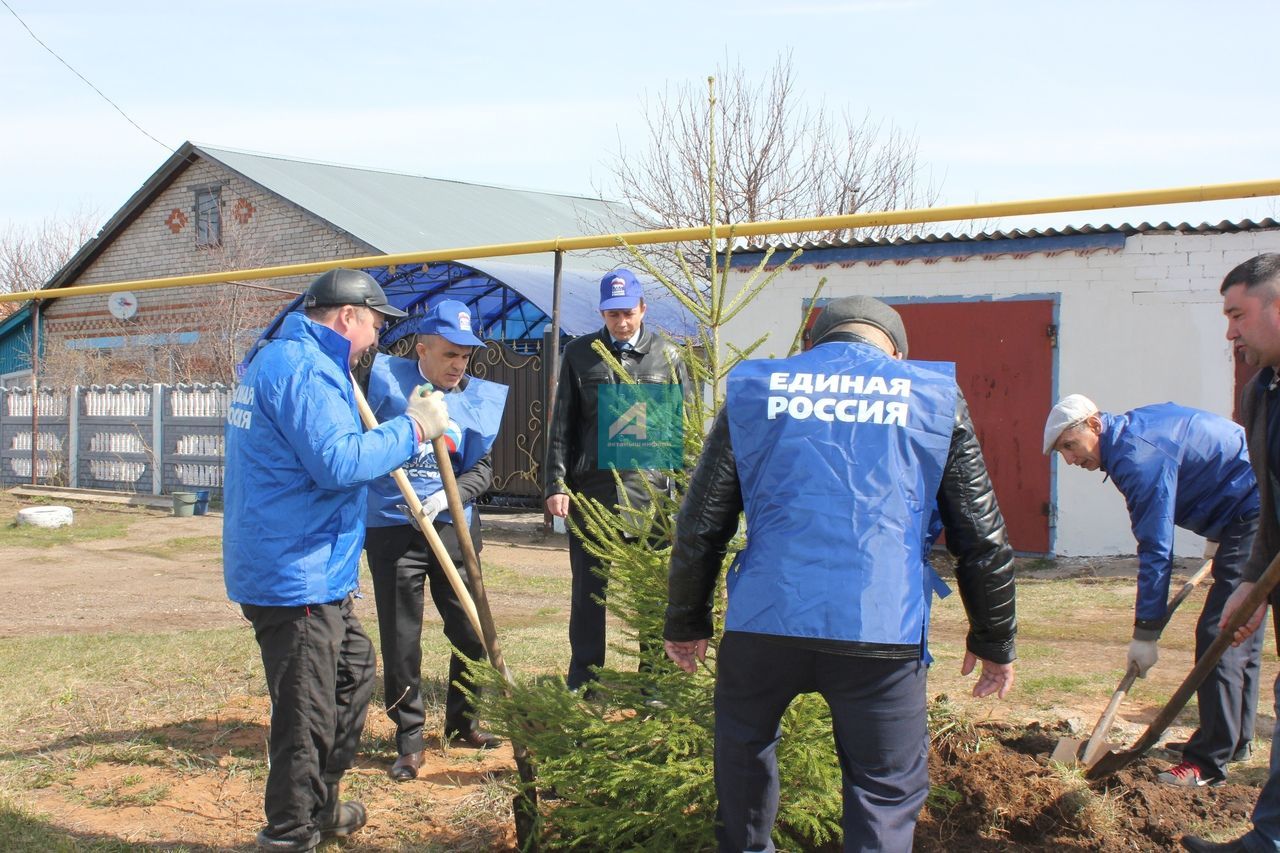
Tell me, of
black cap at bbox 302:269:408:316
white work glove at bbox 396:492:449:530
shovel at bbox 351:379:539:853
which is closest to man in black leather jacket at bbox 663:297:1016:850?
shovel at bbox 351:379:539:853

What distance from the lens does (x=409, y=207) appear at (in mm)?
23703

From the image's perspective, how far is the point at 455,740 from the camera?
15.7ft

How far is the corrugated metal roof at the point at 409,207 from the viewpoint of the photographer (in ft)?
70.2

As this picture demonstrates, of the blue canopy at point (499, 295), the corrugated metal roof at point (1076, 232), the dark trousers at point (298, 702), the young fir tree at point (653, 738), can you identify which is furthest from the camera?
the blue canopy at point (499, 295)

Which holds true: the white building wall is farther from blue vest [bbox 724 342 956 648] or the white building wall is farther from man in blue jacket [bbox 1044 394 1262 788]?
blue vest [bbox 724 342 956 648]

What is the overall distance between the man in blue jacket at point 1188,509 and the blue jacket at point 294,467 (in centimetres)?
260

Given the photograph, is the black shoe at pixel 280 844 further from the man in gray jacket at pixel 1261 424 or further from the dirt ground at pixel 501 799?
the man in gray jacket at pixel 1261 424

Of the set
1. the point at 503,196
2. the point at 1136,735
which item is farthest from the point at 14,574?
the point at 503,196

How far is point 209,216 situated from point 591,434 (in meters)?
22.1

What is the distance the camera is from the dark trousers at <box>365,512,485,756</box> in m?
4.43

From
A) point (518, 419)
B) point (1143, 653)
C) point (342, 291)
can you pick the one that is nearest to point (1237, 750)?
point (1143, 653)

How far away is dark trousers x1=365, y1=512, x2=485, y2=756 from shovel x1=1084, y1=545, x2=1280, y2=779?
8.10ft

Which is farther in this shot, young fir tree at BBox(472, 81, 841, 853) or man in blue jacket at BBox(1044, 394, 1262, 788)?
man in blue jacket at BBox(1044, 394, 1262, 788)

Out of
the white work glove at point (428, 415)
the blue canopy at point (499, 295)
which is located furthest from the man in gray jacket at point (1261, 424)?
the blue canopy at point (499, 295)
